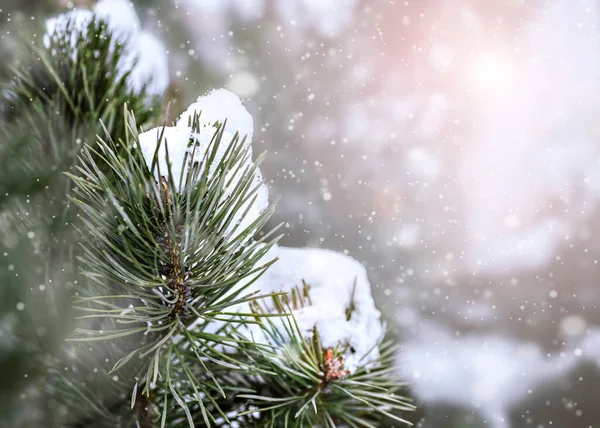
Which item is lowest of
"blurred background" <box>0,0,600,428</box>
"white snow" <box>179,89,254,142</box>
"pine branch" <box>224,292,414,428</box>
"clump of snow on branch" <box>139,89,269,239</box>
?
"pine branch" <box>224,292,414,428</box>

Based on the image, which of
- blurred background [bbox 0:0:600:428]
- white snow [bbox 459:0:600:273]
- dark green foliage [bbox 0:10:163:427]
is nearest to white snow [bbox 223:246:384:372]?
dark green foliage [bbox 0:10:163:427]

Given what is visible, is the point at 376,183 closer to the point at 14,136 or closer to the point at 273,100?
the point at 273,100

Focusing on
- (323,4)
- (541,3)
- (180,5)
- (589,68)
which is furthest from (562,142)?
(180,5)

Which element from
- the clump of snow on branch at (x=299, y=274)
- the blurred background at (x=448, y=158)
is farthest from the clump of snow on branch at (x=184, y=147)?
the blurred background at (x=448, y=158)

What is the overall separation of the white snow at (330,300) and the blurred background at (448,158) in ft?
1.32

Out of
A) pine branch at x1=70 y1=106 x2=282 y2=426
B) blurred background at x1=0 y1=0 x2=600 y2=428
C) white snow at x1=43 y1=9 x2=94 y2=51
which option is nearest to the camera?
pine branch at x1=70 y1=106 x2=282 y2=426

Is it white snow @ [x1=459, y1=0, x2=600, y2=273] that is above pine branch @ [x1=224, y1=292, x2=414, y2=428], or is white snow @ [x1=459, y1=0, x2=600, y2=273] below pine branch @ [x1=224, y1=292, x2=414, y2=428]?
above

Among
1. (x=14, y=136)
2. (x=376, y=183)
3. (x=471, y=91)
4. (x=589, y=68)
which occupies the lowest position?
(x=14, y=136)

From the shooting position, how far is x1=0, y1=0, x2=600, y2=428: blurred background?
2.39 feet

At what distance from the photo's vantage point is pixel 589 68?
79cm

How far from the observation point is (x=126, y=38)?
1.03 feet

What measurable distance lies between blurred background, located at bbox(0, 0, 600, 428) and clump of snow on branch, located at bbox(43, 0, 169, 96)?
379mm

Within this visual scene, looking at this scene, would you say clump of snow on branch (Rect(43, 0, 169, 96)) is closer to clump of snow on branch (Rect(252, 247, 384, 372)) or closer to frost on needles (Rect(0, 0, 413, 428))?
frost on needles (Rect(0, 0, 413, 428))

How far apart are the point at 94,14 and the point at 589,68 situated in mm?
→ 799
